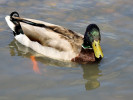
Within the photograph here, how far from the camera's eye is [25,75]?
7.04m

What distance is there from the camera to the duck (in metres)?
7.50

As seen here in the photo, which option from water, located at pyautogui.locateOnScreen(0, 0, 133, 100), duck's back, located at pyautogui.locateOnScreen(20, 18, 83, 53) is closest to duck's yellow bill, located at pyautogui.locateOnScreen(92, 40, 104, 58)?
water, located at pyautogui.locateOnScreen(0, 0, 133, 100)

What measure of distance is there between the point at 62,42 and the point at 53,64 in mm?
597

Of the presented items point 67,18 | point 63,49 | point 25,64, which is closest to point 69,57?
point 63,49

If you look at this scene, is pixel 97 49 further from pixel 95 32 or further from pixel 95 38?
pixel 95 32

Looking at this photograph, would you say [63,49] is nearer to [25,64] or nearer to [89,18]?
[25,64]

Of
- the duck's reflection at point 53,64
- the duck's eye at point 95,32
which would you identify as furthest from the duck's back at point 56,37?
the duck's eye at point 95,32

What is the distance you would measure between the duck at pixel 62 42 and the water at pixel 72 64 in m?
0.19

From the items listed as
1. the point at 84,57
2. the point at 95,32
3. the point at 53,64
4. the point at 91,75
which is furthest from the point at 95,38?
the point at 53,64

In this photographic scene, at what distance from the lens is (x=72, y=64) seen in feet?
25.4

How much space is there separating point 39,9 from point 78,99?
4.80 meters

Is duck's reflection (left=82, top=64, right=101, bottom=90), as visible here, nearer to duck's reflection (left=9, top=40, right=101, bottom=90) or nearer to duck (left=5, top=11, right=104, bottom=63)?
duck's reflection (left=9, top=40, right=101, bottom=90)

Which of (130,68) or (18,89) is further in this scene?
(130,68)

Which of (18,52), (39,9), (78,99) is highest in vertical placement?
(39,9)
